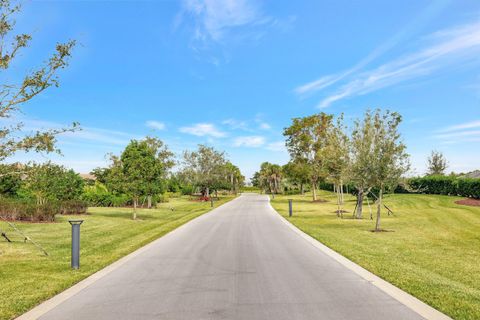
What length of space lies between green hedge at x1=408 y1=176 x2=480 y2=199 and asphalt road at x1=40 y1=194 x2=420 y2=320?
3030cm

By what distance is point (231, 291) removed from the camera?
6.45m

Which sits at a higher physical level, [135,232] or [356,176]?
[356,176]

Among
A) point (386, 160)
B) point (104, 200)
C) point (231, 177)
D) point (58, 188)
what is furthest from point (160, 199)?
point (231, 177)

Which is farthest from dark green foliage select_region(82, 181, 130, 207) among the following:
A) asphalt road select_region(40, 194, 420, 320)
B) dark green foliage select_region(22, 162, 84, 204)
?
asphalt road select_region(40, 194, 420, 320)

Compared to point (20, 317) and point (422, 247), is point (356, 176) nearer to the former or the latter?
point (422, 247)

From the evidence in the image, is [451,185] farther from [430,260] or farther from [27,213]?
[27,213]

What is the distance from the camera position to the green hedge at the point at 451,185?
37062 millimetres

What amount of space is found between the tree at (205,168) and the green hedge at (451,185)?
1291 inches

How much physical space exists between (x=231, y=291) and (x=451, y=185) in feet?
144

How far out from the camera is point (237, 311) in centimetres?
532

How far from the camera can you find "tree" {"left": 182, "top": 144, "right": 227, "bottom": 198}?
63.0 meters

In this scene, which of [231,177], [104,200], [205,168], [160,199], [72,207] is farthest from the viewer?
[231,177]

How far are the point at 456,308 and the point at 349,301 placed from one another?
5.41 feet

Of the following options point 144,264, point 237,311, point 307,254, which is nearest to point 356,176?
point 307,254
